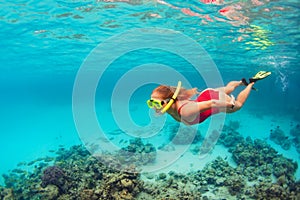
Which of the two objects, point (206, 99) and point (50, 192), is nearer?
point (206, 99)

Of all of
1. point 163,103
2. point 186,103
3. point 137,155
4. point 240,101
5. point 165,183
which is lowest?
point 240,101

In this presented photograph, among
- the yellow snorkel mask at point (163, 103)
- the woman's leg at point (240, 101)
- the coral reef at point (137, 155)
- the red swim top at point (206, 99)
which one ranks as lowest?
the woman's leg at point (240, 101)

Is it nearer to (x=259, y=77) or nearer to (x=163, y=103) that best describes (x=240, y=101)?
(x=259, y=77)

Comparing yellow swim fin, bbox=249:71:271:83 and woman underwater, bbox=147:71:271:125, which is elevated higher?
woman underwater, bbox=147:71:271:125

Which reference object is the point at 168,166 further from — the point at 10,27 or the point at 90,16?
the point at 10,27

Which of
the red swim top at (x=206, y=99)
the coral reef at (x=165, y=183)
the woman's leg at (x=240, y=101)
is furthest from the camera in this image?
the coral reef at (x=165, y=183)

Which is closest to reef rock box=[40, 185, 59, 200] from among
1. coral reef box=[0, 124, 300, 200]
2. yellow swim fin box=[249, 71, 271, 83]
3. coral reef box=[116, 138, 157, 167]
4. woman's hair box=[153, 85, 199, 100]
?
coral reef box=[0, 124, 300, 200]

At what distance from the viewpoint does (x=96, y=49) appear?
98.9ft

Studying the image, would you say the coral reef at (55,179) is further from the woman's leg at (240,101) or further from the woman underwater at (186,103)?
the woman's leg at (240,101)

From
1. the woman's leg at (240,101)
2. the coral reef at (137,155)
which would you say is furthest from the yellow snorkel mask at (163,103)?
the coral reef at (137,155)

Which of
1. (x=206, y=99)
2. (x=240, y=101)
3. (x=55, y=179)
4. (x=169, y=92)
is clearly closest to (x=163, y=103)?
Result: (x=169, y=92)

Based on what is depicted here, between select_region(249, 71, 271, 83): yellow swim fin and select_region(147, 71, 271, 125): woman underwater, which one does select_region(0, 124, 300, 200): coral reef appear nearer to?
select_region(147, 71, 271, 125): woman underwater

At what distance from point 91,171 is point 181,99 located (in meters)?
5.88

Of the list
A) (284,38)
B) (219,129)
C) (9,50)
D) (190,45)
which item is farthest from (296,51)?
(9,50)
